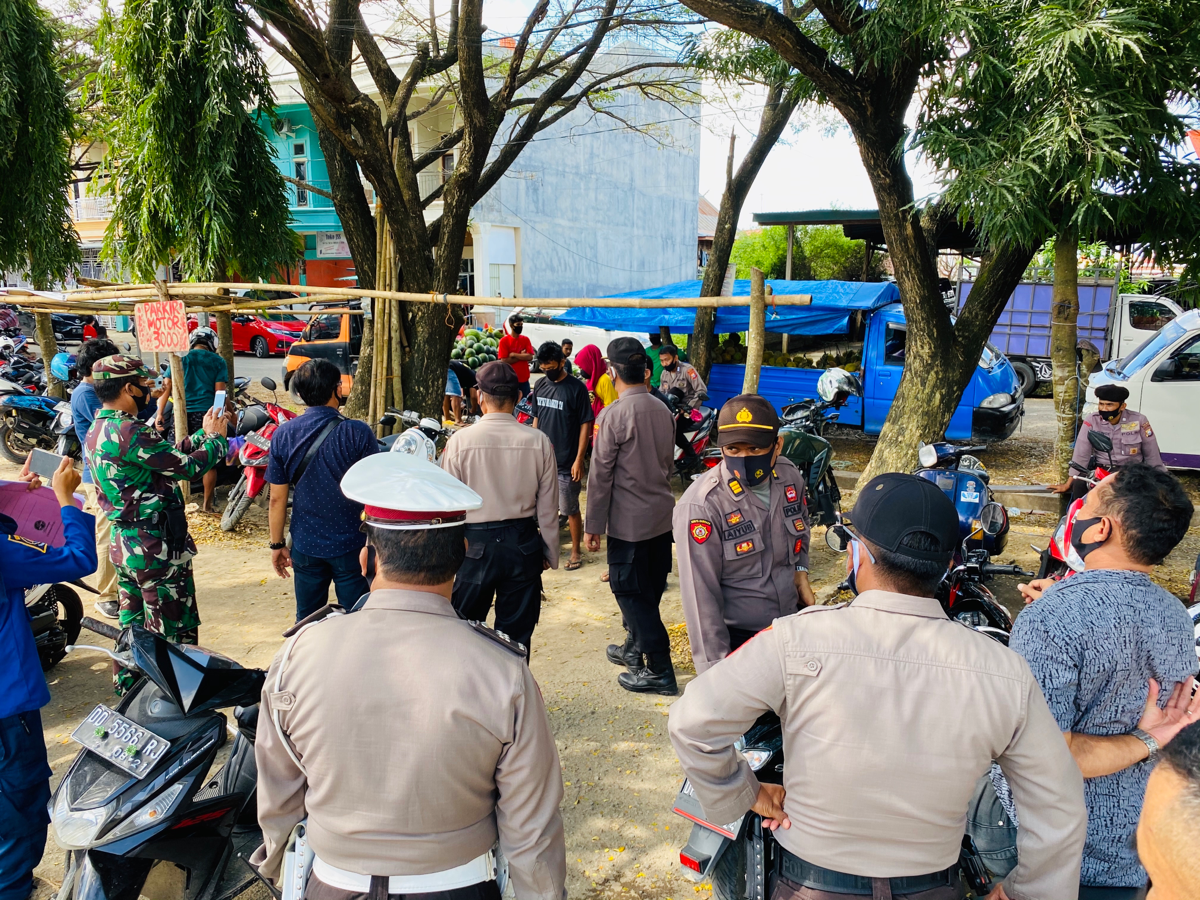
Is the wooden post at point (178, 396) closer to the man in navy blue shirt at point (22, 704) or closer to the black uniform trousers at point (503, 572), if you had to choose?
the black uniform trousers at point (503, 572)

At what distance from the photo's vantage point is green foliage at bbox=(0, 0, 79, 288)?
896cm

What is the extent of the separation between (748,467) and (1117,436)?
4216 millimetres

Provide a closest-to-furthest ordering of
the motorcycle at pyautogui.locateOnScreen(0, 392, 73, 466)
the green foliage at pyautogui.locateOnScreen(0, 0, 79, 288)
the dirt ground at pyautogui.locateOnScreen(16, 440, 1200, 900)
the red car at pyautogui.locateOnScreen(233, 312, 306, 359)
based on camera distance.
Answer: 1. the dirt ground at pyautogui.locateOnScreen(16, 440, 1200, 900)
2. the green foliage at pyautogui.locateOnScreen(0, 0, 79, 288)
3. the motorcycle at pyautogui.locateOnScreen(0, 392, 73, 466)
4. the red car at pyautogui.locateOnScreen(233, 312, 306, 359)

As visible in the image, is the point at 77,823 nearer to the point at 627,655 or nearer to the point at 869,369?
the point at 627,655

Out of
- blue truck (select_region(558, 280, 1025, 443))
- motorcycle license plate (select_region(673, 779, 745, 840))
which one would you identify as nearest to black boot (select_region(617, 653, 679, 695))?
motorcycle license plate (select_region(673, 779, 745, 840))

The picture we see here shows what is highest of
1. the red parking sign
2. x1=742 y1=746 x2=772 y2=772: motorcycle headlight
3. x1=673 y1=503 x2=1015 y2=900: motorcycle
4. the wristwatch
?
the red parking sign

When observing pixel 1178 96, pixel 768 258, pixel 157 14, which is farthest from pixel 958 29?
pixel 768 258

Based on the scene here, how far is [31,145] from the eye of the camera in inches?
371

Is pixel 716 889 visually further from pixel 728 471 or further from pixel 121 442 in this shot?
pixel 121 442

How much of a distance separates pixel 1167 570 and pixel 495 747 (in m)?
6.76

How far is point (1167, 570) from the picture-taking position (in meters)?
6.47

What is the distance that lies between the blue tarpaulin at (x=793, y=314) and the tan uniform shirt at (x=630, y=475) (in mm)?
5494

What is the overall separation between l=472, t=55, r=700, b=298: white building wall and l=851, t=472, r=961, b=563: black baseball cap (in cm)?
2069

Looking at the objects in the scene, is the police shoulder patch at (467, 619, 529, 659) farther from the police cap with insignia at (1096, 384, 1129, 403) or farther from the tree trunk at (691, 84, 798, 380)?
the tree trunk at (691, 84, 798, 380)
